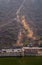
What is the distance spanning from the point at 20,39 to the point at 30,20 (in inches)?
36.7

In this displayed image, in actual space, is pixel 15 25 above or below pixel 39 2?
below

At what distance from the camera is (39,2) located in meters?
7.05

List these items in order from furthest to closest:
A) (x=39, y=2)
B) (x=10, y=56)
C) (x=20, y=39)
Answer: (x=39, y=2) < (x=20, y=39) < (x=10, y=56)

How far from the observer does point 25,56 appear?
6.13 m

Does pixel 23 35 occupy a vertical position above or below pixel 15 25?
below

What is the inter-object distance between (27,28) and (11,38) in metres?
0.78

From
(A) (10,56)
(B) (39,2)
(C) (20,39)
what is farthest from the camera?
(B) (39,2)

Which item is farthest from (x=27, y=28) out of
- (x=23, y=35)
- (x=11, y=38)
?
(x=11, y=38)

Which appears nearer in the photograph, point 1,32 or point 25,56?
point 25,56

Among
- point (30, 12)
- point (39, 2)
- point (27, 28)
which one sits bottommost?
point (27, 28)

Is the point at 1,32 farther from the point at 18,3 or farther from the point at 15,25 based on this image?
the point at 18,3

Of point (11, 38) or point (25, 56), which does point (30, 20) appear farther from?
point (25, 56)

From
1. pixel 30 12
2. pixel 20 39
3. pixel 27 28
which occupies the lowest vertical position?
pixel 20 39

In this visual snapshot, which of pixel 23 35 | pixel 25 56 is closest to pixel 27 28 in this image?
pixel 23 35
